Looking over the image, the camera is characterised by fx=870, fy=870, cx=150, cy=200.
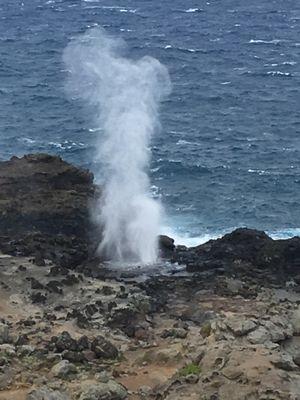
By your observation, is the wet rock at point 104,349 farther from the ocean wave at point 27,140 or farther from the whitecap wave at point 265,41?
the whitecap wave at point 265,41

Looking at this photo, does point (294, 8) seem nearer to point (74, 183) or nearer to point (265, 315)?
point (74, 183)

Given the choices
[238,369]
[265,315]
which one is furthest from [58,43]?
[238,369]

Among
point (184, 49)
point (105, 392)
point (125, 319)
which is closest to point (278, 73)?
point (184, 49)

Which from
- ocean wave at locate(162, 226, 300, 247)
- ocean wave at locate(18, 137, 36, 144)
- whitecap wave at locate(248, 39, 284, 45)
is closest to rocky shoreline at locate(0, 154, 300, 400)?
ocean wave at locate(162, 226, 300, 247)

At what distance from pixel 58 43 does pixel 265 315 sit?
85.7 m

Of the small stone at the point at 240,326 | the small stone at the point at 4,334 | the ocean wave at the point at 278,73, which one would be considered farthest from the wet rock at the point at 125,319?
the ocean wave at the point at 278,73

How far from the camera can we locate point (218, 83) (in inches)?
4286

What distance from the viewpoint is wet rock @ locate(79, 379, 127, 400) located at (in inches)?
1334

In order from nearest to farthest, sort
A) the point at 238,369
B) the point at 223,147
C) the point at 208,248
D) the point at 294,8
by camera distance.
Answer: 1. the point at 238,369
2. the point at 208,248
3. the point at 223,147
4. the point at 294,8

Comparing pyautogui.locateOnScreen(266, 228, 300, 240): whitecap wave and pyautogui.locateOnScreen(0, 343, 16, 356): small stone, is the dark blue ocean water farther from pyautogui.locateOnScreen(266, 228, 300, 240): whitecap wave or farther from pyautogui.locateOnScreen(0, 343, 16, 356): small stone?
pyautogui.locateOnScreen(0, 343, 16, 356): small stone

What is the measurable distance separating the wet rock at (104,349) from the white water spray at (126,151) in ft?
70.4

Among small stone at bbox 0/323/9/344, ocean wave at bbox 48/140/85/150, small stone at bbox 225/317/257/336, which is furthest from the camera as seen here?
ocean wave at bbox 48/140/85/150

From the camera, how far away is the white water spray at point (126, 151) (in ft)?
213

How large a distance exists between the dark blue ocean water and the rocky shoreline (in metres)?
14.7
